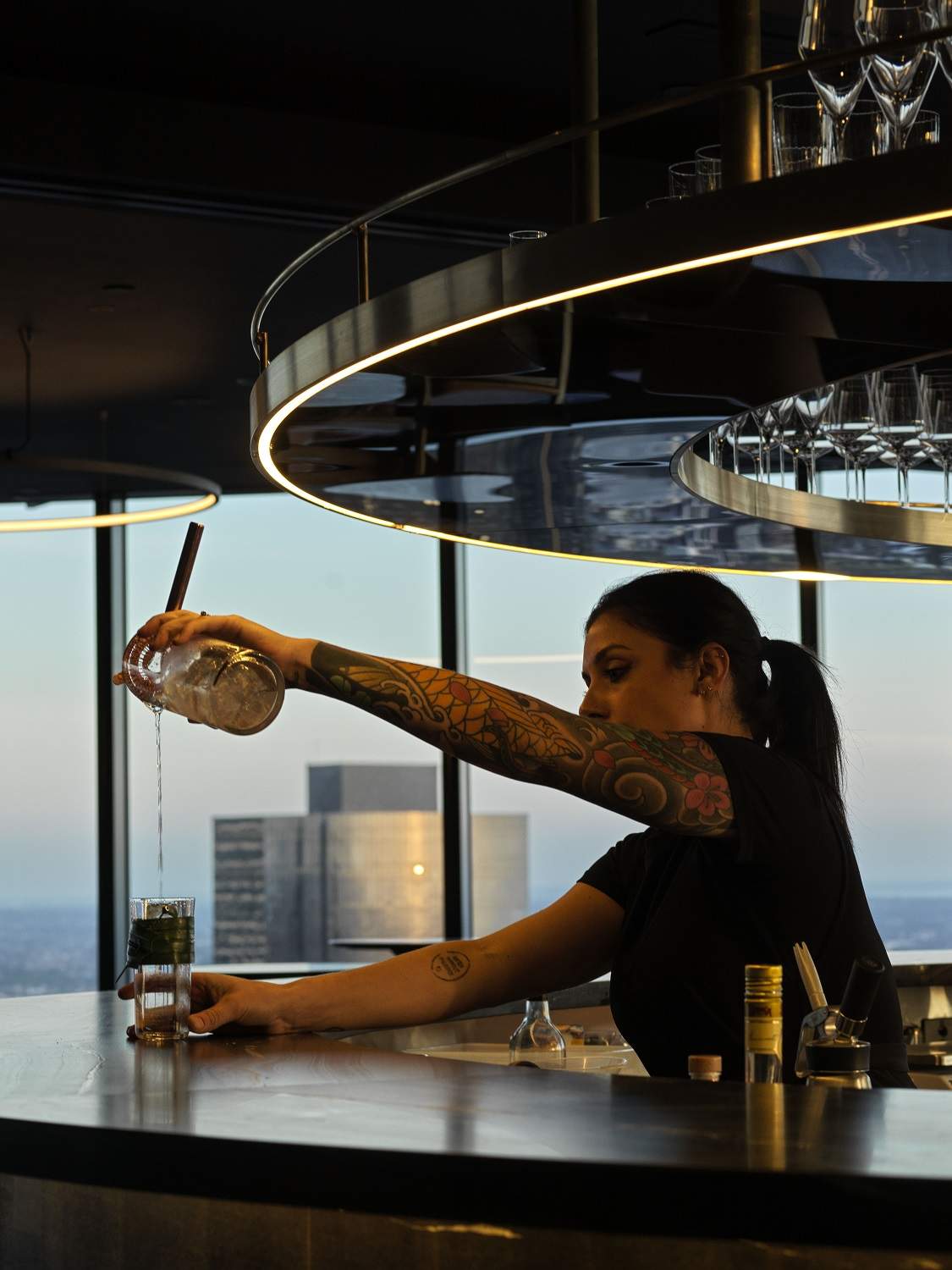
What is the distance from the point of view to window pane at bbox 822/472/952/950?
23.3 ft

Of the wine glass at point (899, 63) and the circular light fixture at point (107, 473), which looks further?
the circular light fixture at point (107, 473)

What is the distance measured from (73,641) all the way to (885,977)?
642 cm

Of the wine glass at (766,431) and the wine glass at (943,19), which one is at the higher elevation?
the wine glass at (943,19)

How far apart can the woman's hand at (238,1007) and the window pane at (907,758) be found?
5.29 metres

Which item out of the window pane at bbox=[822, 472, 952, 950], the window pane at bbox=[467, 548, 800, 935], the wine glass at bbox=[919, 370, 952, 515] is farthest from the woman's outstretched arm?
the window pane at bbox=[467, 548, 800, 935]

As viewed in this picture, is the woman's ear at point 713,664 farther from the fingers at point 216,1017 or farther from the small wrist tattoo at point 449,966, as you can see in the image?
the fingers at point 216,1017

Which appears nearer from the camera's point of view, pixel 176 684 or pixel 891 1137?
pixel 891 1137

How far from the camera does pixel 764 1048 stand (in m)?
1.73

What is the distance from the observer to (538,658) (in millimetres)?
7621

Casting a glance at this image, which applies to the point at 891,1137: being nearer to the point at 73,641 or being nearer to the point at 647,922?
the point at 647,922

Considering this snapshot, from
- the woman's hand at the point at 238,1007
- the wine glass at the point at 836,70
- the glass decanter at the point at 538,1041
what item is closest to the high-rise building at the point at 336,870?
the glass decanter at the point at 538,1041

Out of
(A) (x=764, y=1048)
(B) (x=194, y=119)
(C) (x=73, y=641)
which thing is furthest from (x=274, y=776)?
(A) (x=764, y=1048)

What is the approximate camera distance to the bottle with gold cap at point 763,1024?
1.73 meters

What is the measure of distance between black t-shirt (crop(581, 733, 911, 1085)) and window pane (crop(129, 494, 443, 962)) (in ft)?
18.7
